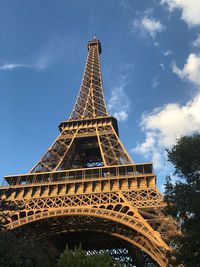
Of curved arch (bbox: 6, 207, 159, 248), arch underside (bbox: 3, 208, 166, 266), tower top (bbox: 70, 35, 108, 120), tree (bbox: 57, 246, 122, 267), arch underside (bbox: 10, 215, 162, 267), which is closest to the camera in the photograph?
tree (bbox: 57, 246, 122, 267)

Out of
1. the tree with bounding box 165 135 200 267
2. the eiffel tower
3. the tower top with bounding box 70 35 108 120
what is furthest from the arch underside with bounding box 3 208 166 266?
the tower top with bounding box 70 35 108 120

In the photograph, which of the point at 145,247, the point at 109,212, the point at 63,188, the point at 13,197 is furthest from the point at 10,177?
the point at 145,247

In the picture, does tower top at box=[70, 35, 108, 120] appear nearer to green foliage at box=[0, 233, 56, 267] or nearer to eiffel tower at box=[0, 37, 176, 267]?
eiffel tower at box=[0, 37, 176, 267]

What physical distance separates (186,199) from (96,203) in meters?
10.1

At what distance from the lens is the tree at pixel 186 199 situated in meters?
12.6

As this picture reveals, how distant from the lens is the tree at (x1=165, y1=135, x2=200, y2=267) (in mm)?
12609

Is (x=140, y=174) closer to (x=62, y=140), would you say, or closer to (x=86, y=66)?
(x=62, y=140)

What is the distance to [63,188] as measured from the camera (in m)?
24.9

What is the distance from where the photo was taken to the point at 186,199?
13891mm

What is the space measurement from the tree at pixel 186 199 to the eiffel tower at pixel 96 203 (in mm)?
4445

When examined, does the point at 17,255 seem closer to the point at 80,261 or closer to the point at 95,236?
the point at 80,261

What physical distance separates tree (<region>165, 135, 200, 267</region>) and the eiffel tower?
14.6ft

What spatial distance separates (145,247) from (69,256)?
19.4 ft

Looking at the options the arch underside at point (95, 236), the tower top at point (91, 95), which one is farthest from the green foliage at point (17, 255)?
the tower top at point (91, 95)
